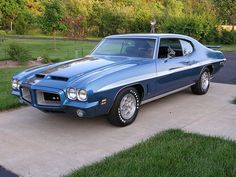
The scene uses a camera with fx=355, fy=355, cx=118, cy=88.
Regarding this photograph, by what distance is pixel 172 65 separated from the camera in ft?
21.3

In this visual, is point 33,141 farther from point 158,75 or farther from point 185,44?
point 185,44

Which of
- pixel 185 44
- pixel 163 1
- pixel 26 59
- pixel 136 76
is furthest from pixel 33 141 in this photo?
pixel 163 1

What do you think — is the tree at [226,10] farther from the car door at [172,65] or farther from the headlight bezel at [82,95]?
the headlight bezel at [82,95]

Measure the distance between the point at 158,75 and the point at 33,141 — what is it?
2377mm

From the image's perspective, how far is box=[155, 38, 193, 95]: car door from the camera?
6227mm

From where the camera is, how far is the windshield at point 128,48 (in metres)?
6.36

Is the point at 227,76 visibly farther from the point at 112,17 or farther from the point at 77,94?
the point at 112,17

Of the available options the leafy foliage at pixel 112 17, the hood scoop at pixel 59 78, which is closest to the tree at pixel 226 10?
the leafy foliage at pixel 112 17

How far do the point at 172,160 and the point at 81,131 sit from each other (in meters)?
1.75

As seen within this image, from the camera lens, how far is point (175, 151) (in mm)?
4430

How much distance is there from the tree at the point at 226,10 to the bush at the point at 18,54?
57.1 feet

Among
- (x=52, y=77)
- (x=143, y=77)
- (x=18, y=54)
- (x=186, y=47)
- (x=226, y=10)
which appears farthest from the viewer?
(x=226, y=10)

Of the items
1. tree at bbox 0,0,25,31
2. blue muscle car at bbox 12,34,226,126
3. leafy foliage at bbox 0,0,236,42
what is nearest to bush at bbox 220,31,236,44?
leafy foliage at bbox 0,0,236,42

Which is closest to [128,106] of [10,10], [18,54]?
[18,54]
